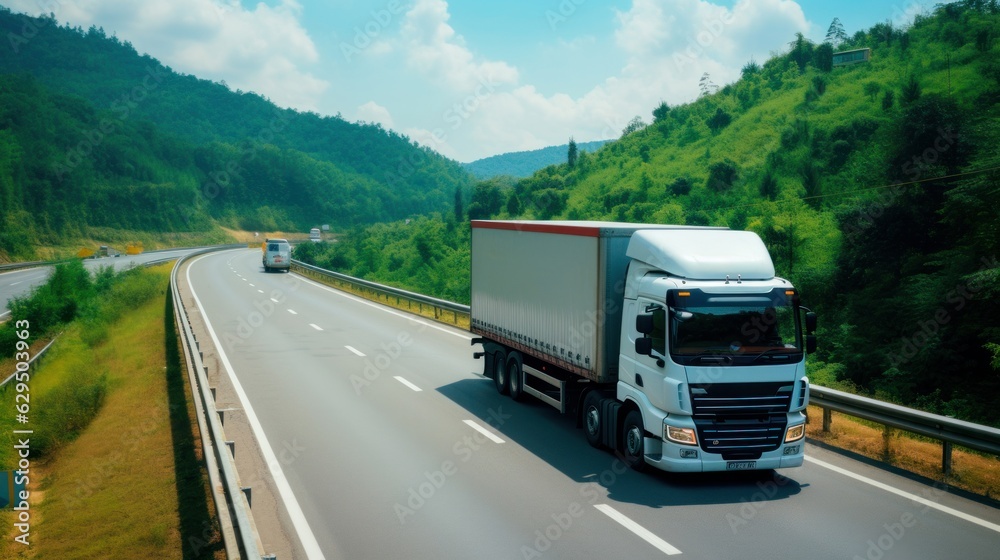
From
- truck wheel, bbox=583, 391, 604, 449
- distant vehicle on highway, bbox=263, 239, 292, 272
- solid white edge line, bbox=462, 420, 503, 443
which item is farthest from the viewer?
distant vehicle on highway, bbox=263, 239, 292, 272

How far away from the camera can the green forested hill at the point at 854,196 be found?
92.8 feet

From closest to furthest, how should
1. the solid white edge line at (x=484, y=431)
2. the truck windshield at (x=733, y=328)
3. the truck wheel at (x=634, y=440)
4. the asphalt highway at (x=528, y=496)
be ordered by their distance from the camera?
the asphalt highway at (x=528, y=496) < the truck windshield at (x=733, y=328) < the truck wheel at (x=634, y=440) < the solid white edge line at (x=484, y=431)

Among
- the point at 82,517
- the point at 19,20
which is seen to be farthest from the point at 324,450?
the point at 19,20

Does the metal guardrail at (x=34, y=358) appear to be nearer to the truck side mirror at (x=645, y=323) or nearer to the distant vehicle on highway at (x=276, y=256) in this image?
the distant vehicle on highway at (x=276, y=256)

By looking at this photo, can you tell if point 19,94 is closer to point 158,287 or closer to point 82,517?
point 158,287

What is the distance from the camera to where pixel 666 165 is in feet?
306

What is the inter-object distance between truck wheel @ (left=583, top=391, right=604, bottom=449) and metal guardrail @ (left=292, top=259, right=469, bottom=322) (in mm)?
14109

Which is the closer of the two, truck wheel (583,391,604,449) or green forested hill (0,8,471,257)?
truck wheel (583,391,604,449)

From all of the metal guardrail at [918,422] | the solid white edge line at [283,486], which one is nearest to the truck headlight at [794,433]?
the metal guardrail at [918,422]

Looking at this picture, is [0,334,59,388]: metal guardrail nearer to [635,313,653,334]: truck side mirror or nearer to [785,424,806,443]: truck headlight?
[635,313,653,334]: truck side mirror

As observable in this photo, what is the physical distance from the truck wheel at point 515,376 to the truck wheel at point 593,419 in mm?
2812

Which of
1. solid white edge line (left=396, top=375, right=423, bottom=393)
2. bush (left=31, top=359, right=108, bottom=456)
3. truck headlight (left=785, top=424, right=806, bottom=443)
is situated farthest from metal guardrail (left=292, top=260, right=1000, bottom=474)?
bush (left=31, top=359, right=108, bottom=456)

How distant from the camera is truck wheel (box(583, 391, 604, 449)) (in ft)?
37.7

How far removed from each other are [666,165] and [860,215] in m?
54.1
